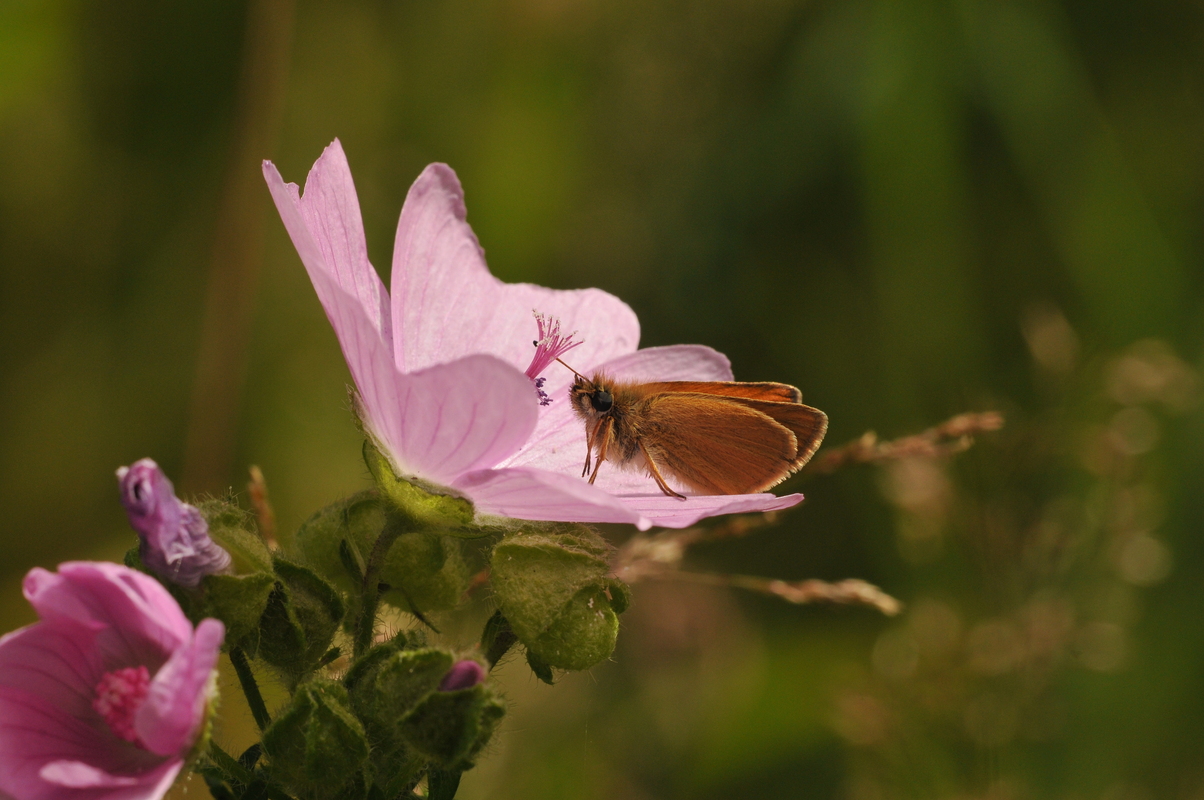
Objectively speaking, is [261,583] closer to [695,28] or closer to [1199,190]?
[695,28]

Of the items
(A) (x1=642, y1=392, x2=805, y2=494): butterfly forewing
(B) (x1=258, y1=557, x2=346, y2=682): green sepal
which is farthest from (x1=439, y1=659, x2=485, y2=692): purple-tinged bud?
(A) (x1=642, y1=392, x2=805, y2=494): butterfly forewing

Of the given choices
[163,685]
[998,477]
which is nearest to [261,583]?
[163,685]

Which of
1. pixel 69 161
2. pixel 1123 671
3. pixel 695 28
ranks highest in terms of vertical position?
pixel 695 28

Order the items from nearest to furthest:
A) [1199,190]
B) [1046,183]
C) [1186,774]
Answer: [1186,774]
[1046,183]
[1199,190]

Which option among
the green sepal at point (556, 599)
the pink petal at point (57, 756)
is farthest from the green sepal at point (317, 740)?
the green sepal at point (556, 599)

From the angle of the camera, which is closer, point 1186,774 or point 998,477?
point 998,477

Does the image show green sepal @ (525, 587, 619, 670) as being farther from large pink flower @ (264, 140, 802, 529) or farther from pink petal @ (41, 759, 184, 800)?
pink petal @ (41, 759, 184, 800)
